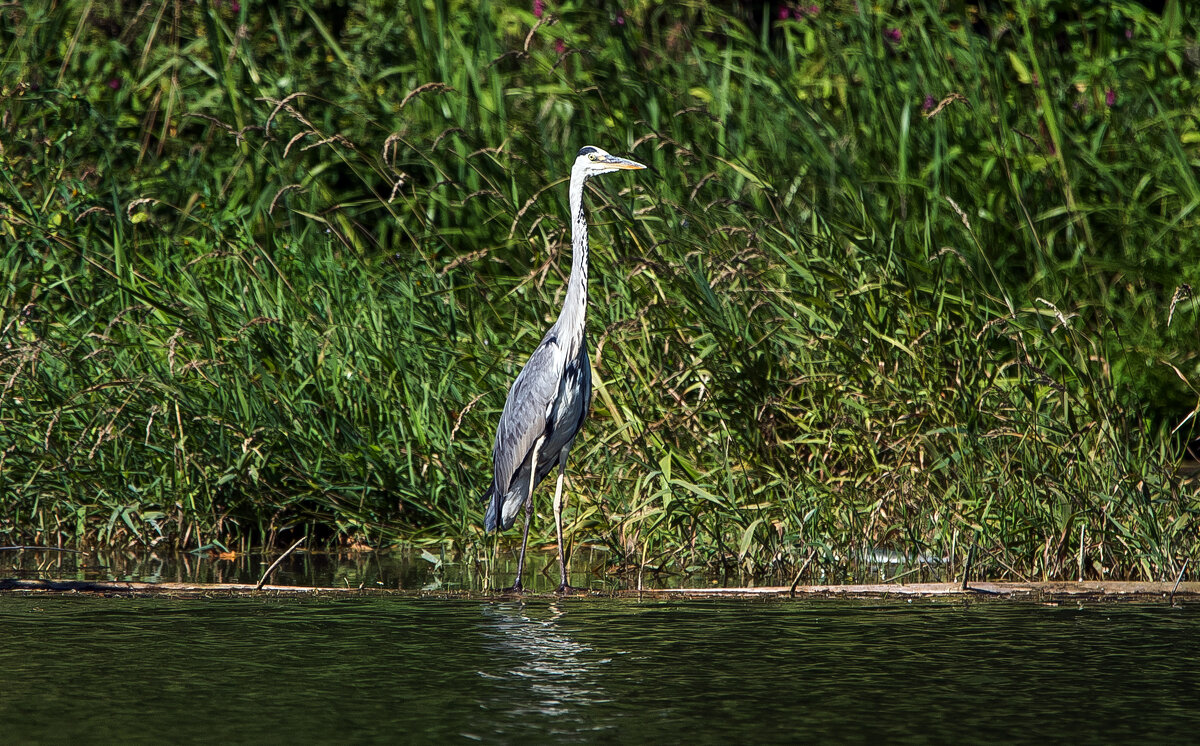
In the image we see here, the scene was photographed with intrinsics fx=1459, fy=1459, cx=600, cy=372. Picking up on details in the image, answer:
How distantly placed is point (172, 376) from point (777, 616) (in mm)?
2874

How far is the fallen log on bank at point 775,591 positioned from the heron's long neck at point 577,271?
1138 millimetres

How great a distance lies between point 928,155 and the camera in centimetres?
693

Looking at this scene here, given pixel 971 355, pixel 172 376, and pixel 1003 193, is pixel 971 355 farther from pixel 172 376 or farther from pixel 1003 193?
pixel 172 376

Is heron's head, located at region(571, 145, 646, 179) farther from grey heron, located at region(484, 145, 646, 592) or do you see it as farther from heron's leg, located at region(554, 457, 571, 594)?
heron's leg, located at region(554, 457, 571, 594)

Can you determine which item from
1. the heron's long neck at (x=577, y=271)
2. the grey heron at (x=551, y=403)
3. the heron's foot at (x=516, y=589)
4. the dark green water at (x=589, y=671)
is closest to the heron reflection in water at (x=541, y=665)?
the dark green water at (x=589, y=671)

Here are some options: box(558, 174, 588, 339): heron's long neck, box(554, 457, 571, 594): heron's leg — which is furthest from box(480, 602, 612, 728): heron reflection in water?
box(558, 174, 588, 339): heron's long neck

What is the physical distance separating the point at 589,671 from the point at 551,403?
6.14ft

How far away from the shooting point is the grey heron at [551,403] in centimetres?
551

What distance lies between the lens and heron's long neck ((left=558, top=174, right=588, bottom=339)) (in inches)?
220

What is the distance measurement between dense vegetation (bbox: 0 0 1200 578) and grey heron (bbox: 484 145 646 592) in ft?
0.78

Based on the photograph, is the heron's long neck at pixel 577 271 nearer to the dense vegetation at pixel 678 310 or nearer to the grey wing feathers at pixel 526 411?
the grey wing feathers at pixel 526 411

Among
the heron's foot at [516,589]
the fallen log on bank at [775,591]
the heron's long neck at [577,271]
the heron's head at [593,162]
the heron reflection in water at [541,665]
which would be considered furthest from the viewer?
the heron's head at [593,162]

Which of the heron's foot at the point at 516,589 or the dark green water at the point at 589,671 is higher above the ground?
the heron's foot at the point at 516,589

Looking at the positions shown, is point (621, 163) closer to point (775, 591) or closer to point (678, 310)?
point (678, 310)
